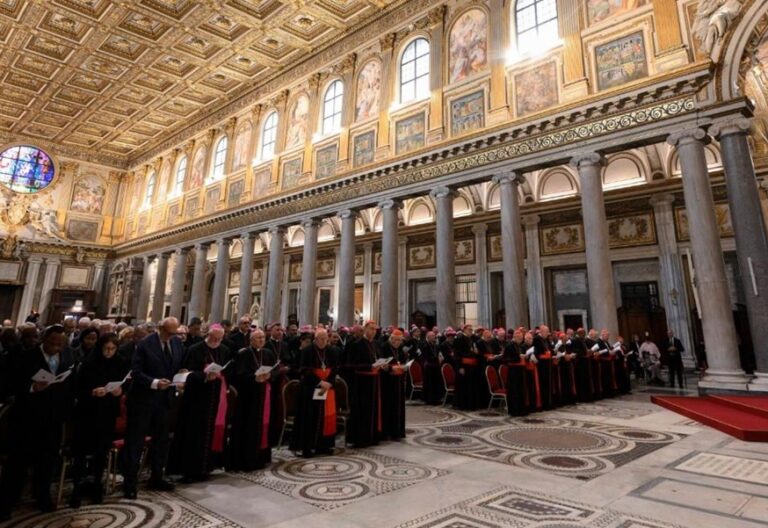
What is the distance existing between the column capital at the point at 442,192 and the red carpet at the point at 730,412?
6.80m

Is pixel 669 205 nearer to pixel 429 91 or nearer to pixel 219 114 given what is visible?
pixel 429 91

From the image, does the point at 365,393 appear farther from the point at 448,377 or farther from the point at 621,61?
the point at 621,61

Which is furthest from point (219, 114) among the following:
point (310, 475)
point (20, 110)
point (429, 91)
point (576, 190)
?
point (310, 475)

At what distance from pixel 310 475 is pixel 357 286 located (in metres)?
15.9

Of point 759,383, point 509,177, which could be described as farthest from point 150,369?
point 509,177

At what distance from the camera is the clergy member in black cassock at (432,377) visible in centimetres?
852

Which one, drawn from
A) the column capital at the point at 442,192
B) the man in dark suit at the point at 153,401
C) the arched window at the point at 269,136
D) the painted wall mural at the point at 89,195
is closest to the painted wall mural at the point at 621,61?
the column capital at the point at 442,192

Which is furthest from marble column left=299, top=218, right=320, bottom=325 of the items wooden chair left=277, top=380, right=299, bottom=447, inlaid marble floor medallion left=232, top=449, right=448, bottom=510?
inlaid marble floor medallion left=232, top=449, right=448, bottom=510

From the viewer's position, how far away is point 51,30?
16.2 m

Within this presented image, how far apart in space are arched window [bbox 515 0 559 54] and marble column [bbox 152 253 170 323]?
19.2 m

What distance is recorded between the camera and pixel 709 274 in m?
7.91

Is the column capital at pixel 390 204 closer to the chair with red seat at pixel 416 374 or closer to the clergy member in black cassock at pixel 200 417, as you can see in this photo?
the chair with red seat at pixel 416 374

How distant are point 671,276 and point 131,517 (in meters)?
14.0

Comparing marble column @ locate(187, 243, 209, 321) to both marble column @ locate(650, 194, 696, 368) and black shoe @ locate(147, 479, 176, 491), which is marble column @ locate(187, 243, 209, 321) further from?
marble column @ locate(650, 194, 696, 368)
